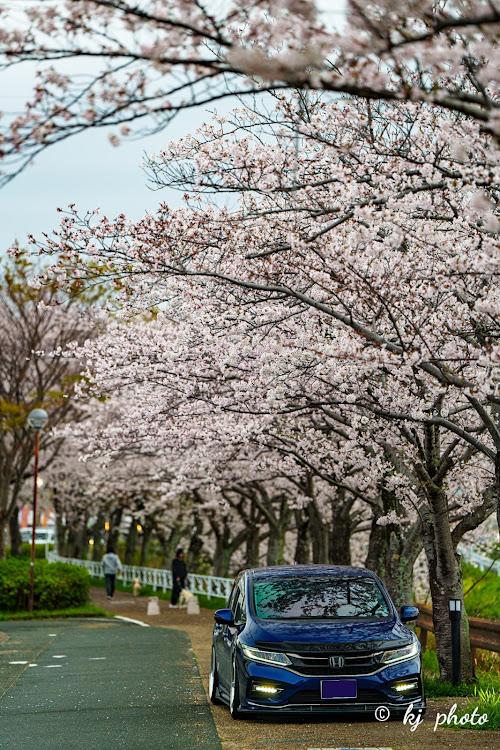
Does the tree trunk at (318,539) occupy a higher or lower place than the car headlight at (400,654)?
higher

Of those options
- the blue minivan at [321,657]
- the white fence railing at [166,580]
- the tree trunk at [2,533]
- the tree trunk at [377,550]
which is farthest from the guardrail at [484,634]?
the tree trunk at [2,533]

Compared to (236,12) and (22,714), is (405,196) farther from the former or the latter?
(22,714)

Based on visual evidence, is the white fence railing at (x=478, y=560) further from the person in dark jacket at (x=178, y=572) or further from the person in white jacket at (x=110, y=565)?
the person in white jacket at (x=110, y=565)

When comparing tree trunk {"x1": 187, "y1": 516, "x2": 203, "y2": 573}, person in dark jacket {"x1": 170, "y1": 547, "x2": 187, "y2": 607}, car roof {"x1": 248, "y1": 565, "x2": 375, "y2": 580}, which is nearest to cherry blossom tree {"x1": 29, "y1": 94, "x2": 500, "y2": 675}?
car roof {"x1": 248, "y1": 565, "x2": 375, "y2": 580}

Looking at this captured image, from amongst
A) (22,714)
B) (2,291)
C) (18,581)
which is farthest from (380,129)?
(2,291)

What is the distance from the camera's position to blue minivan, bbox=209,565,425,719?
888 cm

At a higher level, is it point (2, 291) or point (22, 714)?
point (2, 291)

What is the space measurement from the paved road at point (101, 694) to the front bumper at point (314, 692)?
0.52 meters

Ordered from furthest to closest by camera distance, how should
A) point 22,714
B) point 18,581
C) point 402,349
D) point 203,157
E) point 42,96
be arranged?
point 18,581 → point 203,157 → point 22,714 → point 402,349 → point 42,96

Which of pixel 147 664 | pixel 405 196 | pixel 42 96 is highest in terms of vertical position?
pixel 405 196

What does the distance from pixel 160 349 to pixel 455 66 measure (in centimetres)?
1009

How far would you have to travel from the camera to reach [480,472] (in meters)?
17.6

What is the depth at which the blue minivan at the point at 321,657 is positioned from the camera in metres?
8.88

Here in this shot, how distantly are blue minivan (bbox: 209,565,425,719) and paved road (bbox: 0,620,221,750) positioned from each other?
1.95 feet
